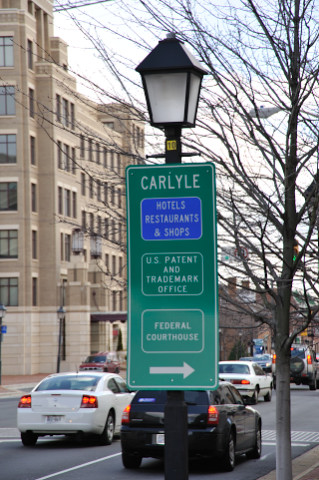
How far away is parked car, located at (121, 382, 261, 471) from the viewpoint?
14.2 metres

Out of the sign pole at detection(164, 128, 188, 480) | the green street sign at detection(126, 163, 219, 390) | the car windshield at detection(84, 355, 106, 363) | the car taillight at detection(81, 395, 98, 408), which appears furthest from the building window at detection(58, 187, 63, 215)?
the sign pole at detection(164, 128, 188, 480)

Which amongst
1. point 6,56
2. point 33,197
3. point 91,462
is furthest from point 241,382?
point 6,56

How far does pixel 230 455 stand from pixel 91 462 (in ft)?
8.44

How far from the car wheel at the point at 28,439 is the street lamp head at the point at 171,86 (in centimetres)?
1332

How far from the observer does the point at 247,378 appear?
3194 cm

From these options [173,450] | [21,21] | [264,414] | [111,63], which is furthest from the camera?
[21,21]

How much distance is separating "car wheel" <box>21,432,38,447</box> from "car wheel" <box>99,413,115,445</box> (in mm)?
1385

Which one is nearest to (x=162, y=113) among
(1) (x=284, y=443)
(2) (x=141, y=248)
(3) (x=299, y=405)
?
(2) (x=141, y=248)

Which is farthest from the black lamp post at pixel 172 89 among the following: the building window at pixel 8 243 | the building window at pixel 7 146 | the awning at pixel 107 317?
the awning at pixel 107 317

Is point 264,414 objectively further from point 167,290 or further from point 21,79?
point 21,79

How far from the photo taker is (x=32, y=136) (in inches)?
2564

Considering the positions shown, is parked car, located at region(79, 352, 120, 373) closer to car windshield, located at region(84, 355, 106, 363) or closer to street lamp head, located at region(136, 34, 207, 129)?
car windshield, located at region(84, 355, 106, 363)

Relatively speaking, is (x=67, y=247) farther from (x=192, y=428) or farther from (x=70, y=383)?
(x=192, y=428)

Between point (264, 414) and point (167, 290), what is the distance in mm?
22156
